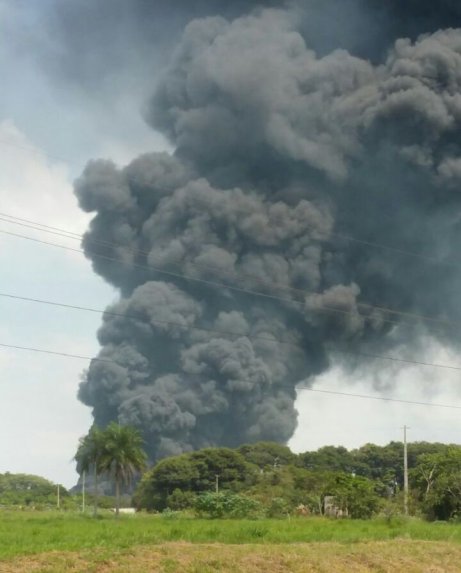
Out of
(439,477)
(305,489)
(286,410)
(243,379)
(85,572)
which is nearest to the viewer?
(85,572)

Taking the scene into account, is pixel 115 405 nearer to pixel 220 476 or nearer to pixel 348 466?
pixel 220 476

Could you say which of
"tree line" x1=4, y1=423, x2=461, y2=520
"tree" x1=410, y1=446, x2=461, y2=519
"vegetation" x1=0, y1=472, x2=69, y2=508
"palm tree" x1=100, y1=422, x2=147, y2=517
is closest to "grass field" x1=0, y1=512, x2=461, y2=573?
"tree line" x1=4, y1=423, x2=461, y2=520

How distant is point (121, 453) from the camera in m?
81.1

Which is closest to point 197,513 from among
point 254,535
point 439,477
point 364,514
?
point 364,514

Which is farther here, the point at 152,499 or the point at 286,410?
the point at 286,410

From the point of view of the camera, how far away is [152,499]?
314 feet

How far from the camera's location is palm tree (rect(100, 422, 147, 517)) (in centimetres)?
8119

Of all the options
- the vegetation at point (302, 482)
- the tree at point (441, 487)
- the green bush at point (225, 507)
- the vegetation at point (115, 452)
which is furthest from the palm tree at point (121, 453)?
the tree at point (441, 487)

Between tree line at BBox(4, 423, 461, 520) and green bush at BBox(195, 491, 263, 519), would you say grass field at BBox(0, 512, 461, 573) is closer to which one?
green bush at BBox(195, 491, 263, 519)

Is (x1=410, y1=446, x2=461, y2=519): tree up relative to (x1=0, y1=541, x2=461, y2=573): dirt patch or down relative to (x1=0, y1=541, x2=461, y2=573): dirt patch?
up

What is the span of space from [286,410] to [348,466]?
40.1 ft

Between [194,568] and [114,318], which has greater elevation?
[114,318]

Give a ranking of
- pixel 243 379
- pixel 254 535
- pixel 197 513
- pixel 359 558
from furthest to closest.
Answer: pixel 243 379, pixel 197 513, pixel 254 535, pixel 359 558

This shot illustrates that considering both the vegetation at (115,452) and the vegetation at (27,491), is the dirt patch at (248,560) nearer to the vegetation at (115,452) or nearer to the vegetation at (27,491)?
the vegetation at (115,452)
